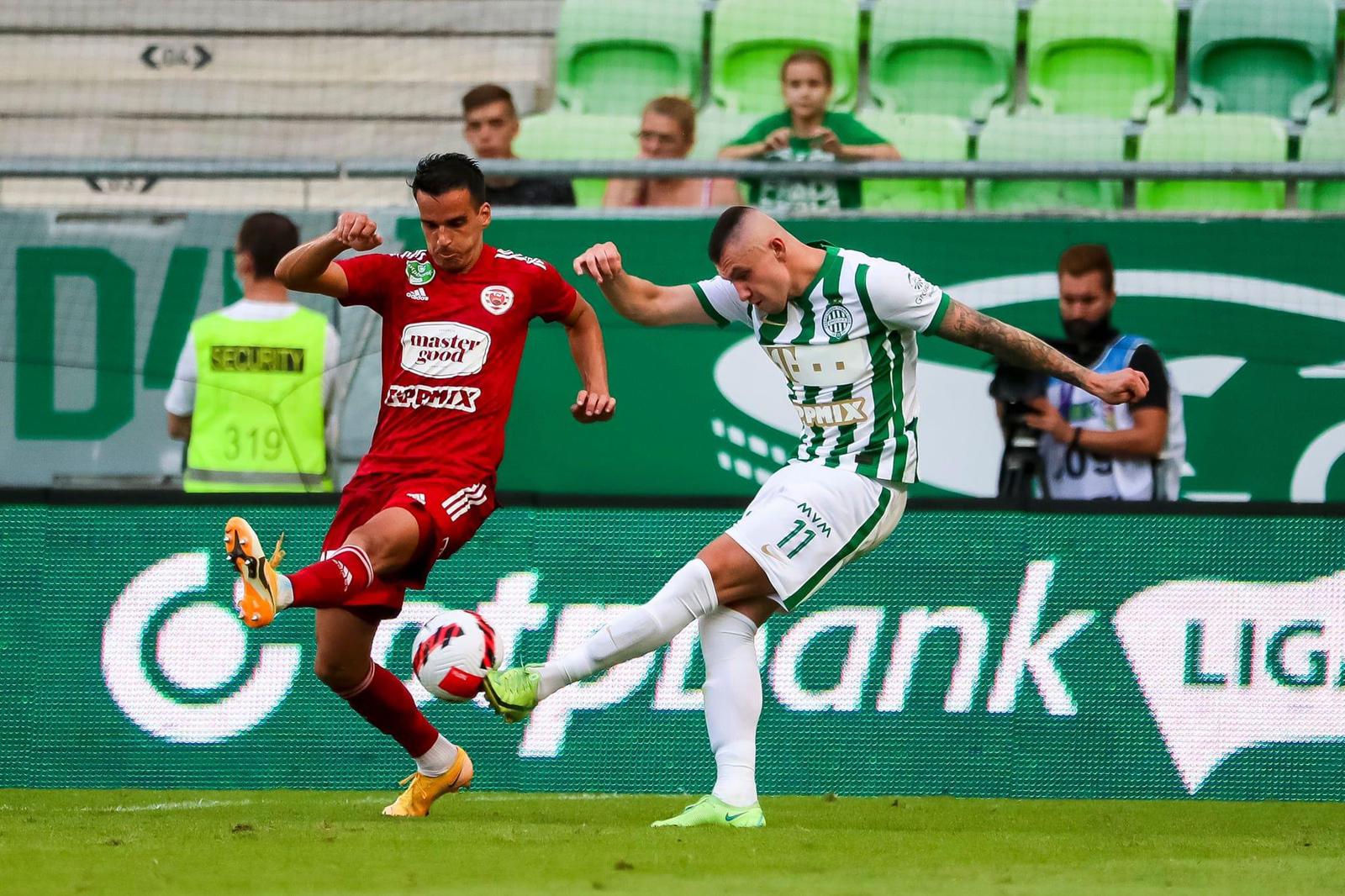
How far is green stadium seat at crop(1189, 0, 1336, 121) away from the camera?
11000 mm

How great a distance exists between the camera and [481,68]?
12406 millimetres

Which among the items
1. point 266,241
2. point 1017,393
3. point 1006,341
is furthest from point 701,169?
point 1006,341

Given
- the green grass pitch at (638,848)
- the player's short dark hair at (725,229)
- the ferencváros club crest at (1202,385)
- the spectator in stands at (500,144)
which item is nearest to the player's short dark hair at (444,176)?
the player's short dark hair at (725,229)

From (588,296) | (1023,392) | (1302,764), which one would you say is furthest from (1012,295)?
(1302,764)

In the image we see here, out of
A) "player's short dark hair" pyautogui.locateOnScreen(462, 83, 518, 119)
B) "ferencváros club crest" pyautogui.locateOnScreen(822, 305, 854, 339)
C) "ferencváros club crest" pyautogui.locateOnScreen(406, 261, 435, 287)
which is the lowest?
"ferencváros club crest" pyautogui.locateOnScreen(822, 305, 854, 339)

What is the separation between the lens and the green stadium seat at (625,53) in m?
11.7

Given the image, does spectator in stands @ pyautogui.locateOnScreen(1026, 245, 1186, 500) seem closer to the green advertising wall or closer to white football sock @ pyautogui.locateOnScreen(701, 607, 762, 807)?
the green advertising wall

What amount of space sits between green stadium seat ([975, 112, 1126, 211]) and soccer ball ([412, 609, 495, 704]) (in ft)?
15.4

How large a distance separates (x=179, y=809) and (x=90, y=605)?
1.26 meters

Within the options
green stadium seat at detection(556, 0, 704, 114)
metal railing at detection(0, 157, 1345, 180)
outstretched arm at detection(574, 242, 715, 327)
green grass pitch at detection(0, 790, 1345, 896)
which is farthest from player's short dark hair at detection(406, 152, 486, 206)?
green stadium seat at detection(556, 0, 704, 114)

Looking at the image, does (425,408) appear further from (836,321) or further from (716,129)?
(716,129)

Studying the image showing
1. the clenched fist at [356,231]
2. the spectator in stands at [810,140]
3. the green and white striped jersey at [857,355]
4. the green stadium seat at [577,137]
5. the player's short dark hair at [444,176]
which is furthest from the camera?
the green stadium seat at [577,137]

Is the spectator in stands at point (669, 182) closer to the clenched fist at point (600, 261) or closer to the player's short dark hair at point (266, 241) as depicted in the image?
the player's short dark hair at point (266, 241)

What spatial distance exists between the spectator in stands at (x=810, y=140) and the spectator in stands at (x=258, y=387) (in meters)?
2.24
